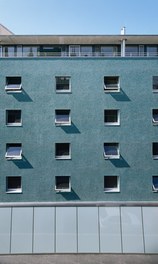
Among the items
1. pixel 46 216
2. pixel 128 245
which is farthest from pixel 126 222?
pixel 46 216

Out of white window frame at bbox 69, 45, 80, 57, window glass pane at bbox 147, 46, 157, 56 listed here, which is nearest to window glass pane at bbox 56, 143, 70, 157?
white window frame at bbox 69, 45, 80, 57

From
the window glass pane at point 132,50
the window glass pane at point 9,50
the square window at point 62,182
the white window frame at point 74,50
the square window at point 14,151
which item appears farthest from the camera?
the window glass pane at point 132,50

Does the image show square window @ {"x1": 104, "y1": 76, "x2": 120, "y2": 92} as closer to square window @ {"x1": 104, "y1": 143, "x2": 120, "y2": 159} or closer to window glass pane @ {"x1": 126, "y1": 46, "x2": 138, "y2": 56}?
square window @ {"x1": 104, "y1": 143, "x2": 120, "y2": 159}

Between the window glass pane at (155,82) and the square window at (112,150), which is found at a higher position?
the window glass pane at (155,82)

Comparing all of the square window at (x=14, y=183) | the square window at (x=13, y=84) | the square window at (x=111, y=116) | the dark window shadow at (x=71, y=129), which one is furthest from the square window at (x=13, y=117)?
the square window at (x=111, y=116)

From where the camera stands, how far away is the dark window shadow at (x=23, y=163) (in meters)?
20.4

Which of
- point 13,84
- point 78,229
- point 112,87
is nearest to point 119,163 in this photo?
point 112,87

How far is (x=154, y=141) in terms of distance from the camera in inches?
821

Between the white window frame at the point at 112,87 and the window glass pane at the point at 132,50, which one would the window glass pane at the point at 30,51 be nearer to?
the white window frame at the point at 112,87

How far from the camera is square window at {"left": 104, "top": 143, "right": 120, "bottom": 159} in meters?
20.6

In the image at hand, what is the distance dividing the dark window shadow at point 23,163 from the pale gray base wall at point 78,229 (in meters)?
6.27

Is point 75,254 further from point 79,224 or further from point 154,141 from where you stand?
point 154,141

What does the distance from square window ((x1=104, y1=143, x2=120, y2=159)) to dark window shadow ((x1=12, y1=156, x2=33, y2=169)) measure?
6.32 m

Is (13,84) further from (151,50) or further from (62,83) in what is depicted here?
(151,50)
